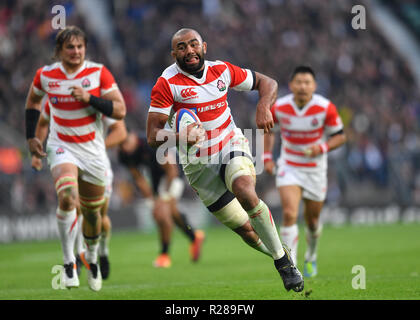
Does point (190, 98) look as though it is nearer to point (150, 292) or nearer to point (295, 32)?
point (150, 292)

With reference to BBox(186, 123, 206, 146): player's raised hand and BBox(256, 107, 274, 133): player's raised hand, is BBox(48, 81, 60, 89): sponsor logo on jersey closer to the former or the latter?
BBox(186, 123, 206, 146): player's raised hand

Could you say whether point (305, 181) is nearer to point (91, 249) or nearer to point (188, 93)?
point (91, 249)

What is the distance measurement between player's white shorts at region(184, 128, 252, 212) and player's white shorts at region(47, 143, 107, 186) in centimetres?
165

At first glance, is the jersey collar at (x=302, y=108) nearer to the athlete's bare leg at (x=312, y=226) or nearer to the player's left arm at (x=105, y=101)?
the athlete's bare leg at (x=312, y=226)

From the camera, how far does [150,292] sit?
8.42 m

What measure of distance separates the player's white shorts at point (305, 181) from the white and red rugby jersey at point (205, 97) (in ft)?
9.39

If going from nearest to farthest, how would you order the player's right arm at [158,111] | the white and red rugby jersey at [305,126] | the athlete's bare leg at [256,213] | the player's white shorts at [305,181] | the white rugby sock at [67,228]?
the athlete's bare leg at [256,213], the player's right arm at [158,111], the white rugby sock at [67,228], the player's white shorts at [305,181], the white and red rugby jersey at [305,126]

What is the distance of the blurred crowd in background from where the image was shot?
22141 millimetres

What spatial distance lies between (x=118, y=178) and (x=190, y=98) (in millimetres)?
14590

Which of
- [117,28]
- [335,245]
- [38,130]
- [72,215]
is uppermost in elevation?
[117,28]

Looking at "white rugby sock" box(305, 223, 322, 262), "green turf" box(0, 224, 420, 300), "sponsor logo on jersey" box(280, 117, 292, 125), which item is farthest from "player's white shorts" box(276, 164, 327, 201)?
"green turf" box(0, 224, 420, 300)

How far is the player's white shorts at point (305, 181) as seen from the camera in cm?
1017

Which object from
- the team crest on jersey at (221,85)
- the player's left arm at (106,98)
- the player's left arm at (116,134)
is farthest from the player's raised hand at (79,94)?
the player's left arm at (116,134)

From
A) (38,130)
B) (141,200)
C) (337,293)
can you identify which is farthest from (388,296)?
(141,200)
